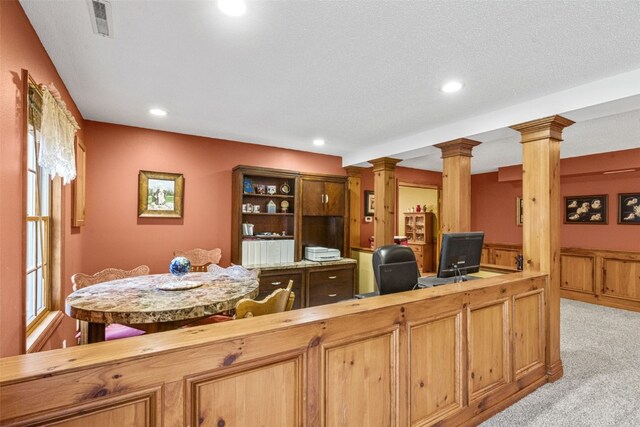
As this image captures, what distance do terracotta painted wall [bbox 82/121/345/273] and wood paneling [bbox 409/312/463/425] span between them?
122 inches

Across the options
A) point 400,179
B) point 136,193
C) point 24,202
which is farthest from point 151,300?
point 400,179

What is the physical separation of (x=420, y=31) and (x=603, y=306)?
562 centimetres

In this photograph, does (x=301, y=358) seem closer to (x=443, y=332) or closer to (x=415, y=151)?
(x=443, y=332)

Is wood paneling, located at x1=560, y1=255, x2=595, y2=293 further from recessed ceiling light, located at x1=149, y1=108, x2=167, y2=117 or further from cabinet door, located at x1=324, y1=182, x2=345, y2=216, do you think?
recessed ceiling light, located at x1=149, y1=108, x2=167, y2=117

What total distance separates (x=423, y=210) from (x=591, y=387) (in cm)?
523

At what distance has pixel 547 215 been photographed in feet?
8.67

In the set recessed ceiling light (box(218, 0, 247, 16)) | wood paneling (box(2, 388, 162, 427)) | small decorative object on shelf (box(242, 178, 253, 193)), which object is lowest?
wood paneling (box(2, 388, 162, 427))

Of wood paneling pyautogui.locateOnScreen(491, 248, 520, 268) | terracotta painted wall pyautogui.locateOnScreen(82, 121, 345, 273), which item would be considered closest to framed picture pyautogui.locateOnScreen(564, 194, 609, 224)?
wood paneling pyautogui.locateOnScreen(491, 248, 520, 268)

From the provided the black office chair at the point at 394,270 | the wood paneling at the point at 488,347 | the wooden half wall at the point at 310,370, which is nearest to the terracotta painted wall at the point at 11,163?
the wooden half wall at the point at 310,370

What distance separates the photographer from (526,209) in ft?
9.17

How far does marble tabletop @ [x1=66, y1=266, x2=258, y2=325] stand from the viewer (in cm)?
174

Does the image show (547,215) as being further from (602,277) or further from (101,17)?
(602,277)

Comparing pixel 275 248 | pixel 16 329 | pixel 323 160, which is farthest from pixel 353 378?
pixel 323 160

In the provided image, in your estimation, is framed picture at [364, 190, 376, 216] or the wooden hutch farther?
framed picture at [364, 190, 376, 216]
